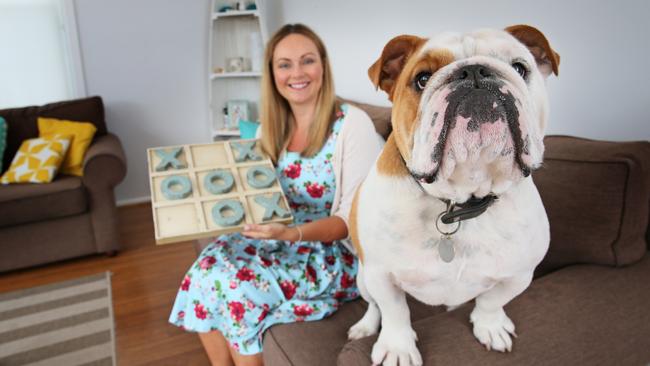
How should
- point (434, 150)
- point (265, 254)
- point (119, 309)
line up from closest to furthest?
point (434, 150) < point (265, 254) < point (119, 309)

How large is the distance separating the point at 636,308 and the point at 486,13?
3.55 ft

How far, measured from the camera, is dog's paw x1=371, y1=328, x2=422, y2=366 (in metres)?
0.90

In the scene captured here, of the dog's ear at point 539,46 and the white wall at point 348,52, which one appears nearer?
the dog's ear at point 539,46

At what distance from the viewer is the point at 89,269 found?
271 centimetres

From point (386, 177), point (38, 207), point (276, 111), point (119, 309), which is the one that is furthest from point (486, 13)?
point (38, 207)

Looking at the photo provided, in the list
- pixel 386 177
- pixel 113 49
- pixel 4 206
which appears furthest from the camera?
pixel 113 49

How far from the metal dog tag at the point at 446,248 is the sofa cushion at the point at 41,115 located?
3026mm

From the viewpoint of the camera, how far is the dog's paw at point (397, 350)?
2.95ft

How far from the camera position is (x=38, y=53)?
11.6ft

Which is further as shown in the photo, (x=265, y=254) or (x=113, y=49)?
(x=113, y=49)

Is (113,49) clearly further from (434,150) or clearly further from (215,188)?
(434,150)

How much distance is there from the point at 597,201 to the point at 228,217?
0.91 metres

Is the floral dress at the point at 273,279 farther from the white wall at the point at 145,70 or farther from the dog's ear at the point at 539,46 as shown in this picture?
the white wall at the point at 145,70

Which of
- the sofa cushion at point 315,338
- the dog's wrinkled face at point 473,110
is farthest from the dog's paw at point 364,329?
the dog's wrinkled face at point 473,110
